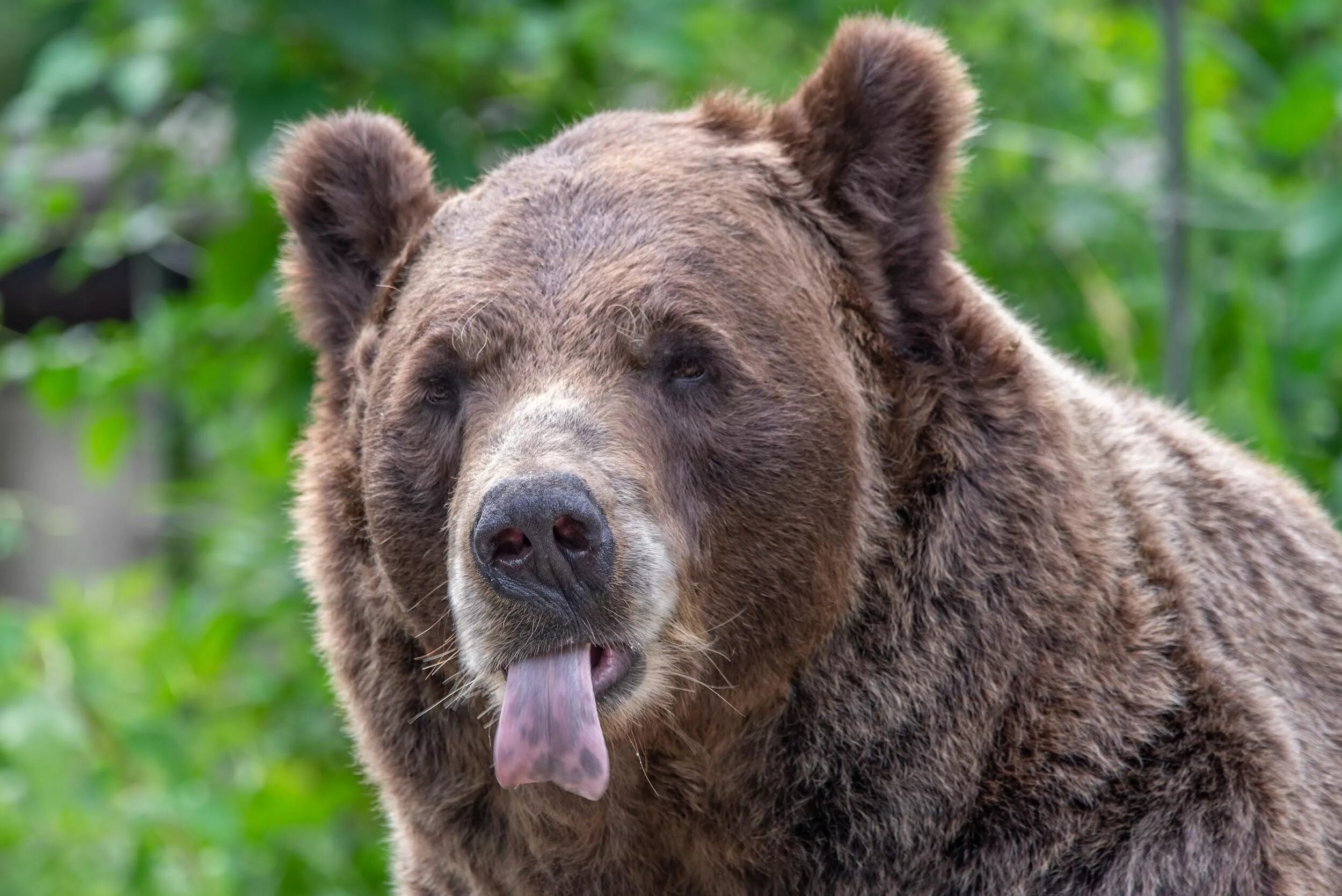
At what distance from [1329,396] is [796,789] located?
3684 mm

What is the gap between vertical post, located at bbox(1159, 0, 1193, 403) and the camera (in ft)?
17.7

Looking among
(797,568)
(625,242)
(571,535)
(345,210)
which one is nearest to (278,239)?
(345,210)

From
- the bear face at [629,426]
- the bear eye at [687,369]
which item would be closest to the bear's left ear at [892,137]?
the bear face at [629,426]

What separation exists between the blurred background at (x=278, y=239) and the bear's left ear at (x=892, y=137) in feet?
6.49

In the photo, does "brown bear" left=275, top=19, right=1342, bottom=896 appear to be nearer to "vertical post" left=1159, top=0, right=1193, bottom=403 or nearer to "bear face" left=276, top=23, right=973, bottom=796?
"bear face" left=276, top=23, right=973, bottom=796

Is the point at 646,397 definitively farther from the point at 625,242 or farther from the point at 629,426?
the point at 625,242

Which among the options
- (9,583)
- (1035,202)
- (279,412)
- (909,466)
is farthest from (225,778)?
(9,583)

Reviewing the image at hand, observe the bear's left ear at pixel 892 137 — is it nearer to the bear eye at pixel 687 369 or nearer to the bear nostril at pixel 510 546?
the bear eye at pixel 687 369

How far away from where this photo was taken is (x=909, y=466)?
3.25 meters

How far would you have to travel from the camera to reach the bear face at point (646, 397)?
2852 millimetres

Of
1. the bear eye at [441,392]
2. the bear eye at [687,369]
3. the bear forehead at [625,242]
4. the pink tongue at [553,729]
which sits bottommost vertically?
the pink tongue at [553,729]

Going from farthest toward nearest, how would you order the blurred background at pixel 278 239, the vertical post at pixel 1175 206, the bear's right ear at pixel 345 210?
the blurred background at pixel 278 239 < the vertical post at pixel 1175 206 < the bear's right ear at pixel 345 210

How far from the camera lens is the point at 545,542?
274cm

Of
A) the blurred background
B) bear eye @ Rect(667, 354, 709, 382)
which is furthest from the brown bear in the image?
the blurred background
